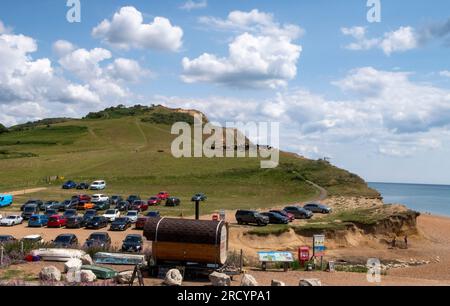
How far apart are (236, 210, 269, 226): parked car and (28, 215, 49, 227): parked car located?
1985 cm

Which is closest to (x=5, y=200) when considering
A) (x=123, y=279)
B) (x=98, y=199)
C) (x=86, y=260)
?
(x=98, y=199)

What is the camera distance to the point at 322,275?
1181 inches

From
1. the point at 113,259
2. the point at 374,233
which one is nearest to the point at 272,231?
the point at 374,233

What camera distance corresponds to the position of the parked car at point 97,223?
5112 centimetres

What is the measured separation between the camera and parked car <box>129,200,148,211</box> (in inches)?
2446

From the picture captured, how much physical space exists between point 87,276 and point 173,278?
13.4 ft

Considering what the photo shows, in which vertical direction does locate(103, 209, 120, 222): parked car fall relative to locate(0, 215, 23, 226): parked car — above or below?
above

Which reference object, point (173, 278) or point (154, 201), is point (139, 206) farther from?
point (173, 278)

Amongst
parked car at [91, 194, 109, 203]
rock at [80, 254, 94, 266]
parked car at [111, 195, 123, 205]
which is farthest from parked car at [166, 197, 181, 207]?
rock at [80, 254, 94, 266]

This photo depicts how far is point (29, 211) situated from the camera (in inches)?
2255

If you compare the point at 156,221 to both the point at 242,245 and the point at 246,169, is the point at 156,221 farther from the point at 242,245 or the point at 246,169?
the point at 246,169

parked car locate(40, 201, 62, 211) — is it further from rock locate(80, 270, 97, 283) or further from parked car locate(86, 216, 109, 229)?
rock locate(80, 270, 97, 283)

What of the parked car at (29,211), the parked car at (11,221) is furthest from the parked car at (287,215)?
the parked car at (11,221)

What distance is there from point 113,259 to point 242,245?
18868mm
